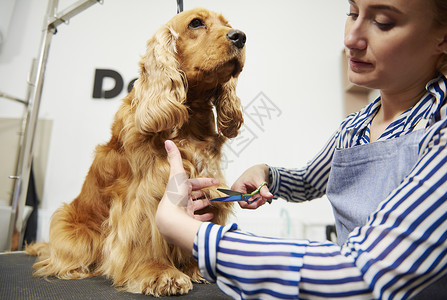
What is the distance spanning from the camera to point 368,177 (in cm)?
64

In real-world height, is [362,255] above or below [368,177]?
below

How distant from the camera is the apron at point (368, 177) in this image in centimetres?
56

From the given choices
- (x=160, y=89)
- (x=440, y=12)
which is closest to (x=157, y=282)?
(x=160, y=89)

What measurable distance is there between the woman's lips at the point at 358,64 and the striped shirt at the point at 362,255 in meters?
0.18

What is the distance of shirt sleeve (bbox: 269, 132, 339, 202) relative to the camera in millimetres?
1027

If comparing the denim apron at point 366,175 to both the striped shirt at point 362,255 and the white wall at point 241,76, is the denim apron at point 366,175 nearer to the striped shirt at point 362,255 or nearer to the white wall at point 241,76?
the striped shirt at point 362,255

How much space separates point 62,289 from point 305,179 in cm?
83

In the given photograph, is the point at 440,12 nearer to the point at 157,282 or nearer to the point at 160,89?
the point at 160,89

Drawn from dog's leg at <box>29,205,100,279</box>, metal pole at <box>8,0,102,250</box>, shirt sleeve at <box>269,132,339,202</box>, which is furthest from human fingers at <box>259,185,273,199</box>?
metal pole at <box>8,0,102,250</box>

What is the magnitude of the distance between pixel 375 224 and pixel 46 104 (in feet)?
7.44

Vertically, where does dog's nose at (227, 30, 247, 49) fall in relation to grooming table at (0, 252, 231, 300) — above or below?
above

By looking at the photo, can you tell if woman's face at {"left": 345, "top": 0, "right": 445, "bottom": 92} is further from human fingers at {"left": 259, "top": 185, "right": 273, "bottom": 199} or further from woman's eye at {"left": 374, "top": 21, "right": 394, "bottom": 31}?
human fingers at {"left": 259, "top": 185, "right": 273, "bottom": 199}

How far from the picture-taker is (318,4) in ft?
3.89

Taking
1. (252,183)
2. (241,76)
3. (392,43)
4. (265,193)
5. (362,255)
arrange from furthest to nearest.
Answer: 1. (241,76)
2. (252,183)
3. (265,193)
4. (392,43)
5. (362,255)
